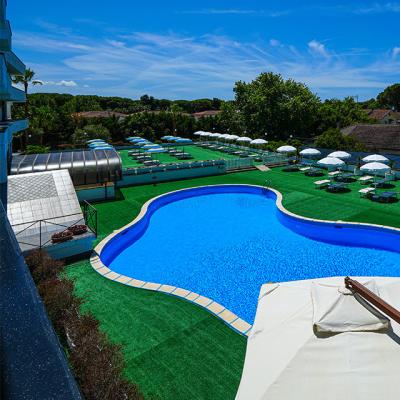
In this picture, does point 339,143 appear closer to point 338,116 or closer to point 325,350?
point 338,116

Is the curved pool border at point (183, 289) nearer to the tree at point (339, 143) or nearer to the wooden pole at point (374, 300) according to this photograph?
the wooden pole at point (374, 300)

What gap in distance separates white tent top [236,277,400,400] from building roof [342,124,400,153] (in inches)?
1312

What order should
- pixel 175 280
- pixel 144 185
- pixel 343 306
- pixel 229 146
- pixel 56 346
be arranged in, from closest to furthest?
pixel 56 346, pixel 343 306, pixel 175 280, pixel 144 185, pixel 229 146

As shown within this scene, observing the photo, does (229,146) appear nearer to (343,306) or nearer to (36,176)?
(36,176)

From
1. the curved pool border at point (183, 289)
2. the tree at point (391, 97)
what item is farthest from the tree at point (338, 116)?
the tree at point (391, 97)

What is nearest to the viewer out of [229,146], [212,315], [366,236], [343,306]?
[343,306]

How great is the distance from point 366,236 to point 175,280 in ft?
30.5

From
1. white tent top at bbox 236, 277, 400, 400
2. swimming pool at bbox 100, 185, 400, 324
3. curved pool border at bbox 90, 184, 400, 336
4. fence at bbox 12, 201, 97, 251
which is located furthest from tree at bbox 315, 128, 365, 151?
white tent top at bbox 236, 277, 400, 400

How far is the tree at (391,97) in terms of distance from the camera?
9214 cm

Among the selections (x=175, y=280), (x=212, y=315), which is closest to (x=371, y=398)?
(x=212, y=315)

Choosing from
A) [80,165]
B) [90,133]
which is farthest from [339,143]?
[90,133]

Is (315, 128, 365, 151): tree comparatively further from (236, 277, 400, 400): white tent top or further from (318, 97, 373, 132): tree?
(236, 277, 400, 400): white tent top

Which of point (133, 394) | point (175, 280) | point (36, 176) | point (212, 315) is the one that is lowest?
point (175, 280)

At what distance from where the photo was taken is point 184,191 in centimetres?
2222
